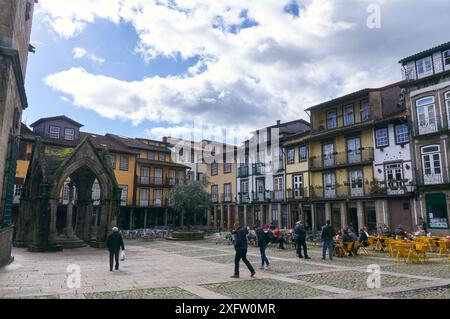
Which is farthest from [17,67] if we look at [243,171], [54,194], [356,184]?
[243,171]

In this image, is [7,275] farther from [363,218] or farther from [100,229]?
[363,218]

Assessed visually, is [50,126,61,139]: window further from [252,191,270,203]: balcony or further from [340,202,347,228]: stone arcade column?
[340,202,347,228]: stone arcade column

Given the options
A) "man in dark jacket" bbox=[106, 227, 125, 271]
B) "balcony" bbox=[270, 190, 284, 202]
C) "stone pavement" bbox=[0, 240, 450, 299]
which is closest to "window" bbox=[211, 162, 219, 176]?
"balcony" bbox=[270, 190, 284, 202]

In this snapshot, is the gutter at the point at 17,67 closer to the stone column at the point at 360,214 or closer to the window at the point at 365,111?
the stone column at the point at 360,214

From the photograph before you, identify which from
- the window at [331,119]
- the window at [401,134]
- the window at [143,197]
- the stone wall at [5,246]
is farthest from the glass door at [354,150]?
the window at [143,197]

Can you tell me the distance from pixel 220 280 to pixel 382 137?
22.2 metres

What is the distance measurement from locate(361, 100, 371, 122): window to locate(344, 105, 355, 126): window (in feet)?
3.33

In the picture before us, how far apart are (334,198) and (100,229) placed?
2007cm

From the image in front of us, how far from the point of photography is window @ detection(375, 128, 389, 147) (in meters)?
27.1

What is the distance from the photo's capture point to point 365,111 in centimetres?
2933

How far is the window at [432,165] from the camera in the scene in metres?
23.3

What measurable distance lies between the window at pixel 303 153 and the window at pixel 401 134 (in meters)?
9.41

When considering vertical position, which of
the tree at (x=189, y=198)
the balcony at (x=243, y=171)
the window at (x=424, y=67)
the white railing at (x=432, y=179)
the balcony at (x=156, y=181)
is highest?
the window at (x=424, y=67)
